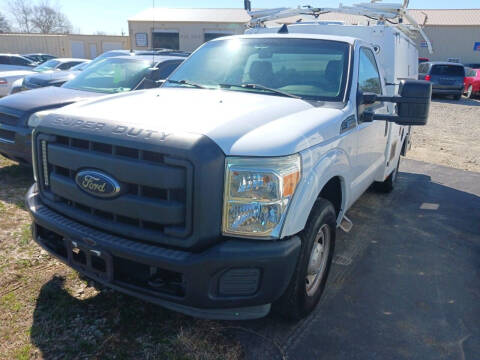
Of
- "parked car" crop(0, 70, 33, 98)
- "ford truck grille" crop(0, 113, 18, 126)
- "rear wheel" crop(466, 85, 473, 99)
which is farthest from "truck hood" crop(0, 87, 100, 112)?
"rear wheel" crop(466, 85, 473, 99)

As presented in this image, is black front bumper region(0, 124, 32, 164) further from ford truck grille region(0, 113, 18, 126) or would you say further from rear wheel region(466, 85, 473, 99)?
rear wheel region(466, 85, 473, 99)

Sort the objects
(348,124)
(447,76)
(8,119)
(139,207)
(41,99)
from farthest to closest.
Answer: (447,76) < (41,99) < (8,119) < (348,124) < (139,207)

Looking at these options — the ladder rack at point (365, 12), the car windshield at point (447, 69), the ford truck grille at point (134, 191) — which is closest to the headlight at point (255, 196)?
the ford truck grille at point (134, 191)

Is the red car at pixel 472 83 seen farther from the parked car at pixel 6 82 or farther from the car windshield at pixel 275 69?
the car windshield at pixel 275 69

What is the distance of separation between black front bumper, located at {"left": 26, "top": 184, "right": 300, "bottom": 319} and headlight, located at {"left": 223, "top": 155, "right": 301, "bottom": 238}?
0.09 metres

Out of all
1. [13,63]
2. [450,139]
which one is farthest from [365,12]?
[13,63]

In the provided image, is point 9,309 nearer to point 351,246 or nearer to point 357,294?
point 357,294

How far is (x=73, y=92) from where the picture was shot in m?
6.11

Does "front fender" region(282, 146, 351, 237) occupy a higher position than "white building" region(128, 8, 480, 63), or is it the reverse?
"white building" region(128, 8, 480, 63)

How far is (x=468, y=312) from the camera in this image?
323 cm

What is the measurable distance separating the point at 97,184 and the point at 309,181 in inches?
48.9

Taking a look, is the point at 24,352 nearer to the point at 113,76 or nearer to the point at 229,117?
the point at 229,117

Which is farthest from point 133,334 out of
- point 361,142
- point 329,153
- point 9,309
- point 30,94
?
point 30,94

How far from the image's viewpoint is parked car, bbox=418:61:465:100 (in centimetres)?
1981
